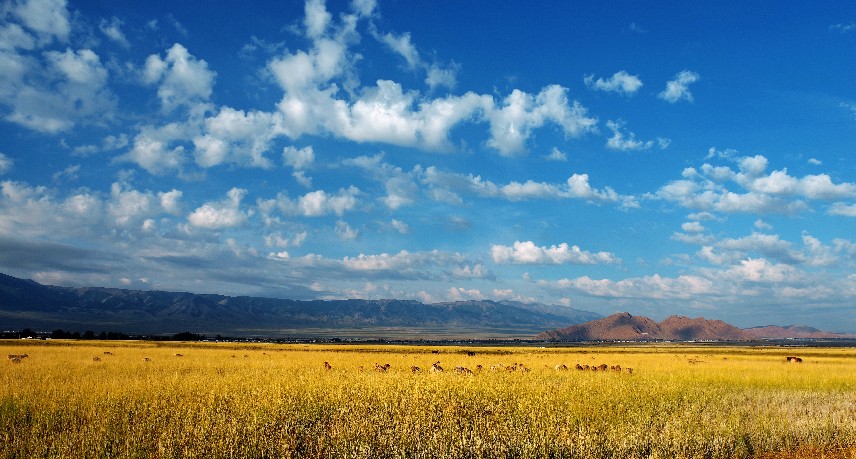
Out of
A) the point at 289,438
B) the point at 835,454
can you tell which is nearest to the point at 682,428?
the point at 835,454

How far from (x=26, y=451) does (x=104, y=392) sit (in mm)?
6304

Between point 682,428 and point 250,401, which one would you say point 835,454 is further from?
point 250,401

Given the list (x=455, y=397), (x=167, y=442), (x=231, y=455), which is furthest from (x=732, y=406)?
(x=167, y=442)

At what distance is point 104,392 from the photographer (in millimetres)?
17500

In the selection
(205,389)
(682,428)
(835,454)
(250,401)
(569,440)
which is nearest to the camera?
(569,440)

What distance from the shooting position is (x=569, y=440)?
1221cm

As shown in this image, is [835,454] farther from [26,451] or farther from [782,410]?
[26,451]

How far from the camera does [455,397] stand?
17312 millimetres

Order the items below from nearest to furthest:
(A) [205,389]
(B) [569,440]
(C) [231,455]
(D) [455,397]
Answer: (C) [231,455], (B) [569,440], (D) [455,397], (A) [205,389]

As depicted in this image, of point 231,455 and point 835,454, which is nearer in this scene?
point 231,455

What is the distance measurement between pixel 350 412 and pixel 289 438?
2.91m

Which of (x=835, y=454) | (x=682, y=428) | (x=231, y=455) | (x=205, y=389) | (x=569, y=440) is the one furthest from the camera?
(x=205, y=389)

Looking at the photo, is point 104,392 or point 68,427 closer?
point 68,427

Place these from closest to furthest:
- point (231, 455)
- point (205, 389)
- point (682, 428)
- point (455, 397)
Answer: point (231, 455), point (682, 428), point (455, 397), point (205, 389)
